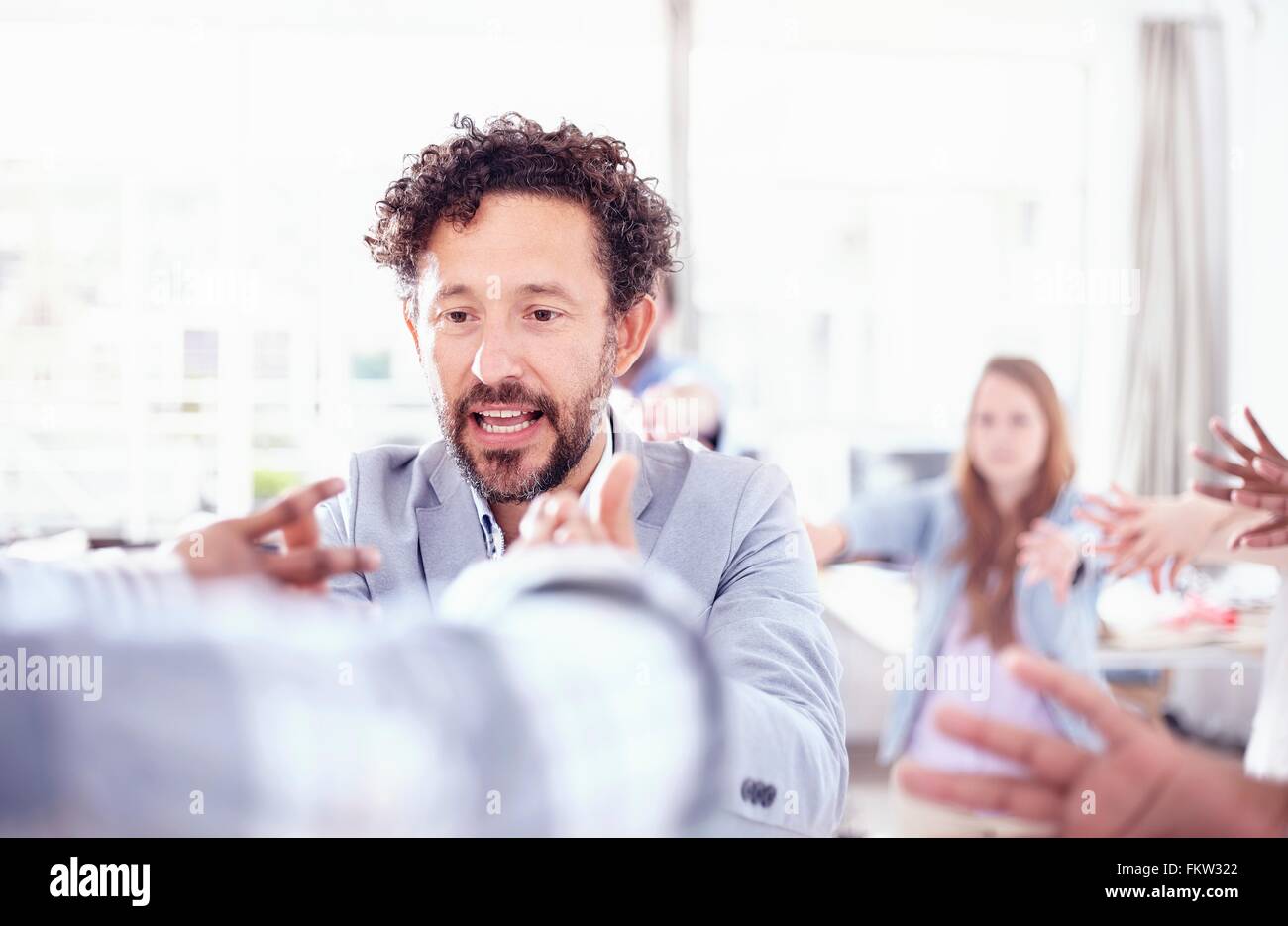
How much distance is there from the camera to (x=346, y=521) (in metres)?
1.15

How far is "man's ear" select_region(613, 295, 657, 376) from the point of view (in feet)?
4.16

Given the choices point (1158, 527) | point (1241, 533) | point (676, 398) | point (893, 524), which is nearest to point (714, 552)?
point (1241, 533)

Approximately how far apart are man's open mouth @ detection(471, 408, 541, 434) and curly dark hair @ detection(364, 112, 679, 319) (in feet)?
0.61

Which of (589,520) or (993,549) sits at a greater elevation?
(589,520)

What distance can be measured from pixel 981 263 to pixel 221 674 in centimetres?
430

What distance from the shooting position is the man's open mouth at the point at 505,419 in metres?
1.12

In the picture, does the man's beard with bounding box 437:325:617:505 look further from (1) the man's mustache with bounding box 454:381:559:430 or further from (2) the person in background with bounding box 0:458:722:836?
(2) the person in background with bounding box 0:458:722:836

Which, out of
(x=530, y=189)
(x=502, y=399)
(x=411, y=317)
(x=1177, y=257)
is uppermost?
(x=1177, y=257)

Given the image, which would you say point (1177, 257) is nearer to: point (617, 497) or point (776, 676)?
point (776, 676)

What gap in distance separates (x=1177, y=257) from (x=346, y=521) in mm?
4140

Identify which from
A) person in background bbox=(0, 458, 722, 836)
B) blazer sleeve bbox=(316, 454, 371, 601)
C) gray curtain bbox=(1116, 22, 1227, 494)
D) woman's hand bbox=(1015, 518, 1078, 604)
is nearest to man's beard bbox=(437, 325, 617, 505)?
blazer sleeve bbox=(316, 454, 371, 601)

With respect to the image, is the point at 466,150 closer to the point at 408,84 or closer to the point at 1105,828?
the point at 1105,828

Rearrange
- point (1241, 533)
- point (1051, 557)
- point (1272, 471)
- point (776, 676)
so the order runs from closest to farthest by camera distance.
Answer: point (776, 676) < point (1272, 471) < point (1241, 533) < point (1051, 557)
